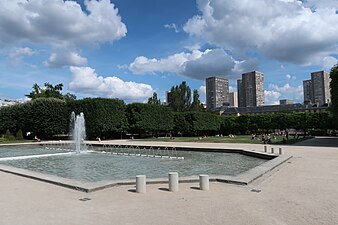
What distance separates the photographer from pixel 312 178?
948 cm

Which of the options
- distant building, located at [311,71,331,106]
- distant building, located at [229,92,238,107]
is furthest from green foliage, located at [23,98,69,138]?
distant building, located at [229,92,238,107]

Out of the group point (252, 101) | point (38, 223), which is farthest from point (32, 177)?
point (252, 101)

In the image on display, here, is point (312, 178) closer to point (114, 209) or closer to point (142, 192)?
point (142, 192)

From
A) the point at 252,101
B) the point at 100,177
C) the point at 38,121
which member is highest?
the point at 252,101

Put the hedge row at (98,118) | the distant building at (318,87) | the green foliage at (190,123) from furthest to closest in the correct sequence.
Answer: the distant building at (318,87) < the green foliage at (190,123) < the hedge row at (98,118)

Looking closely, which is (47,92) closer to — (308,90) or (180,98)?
(180,98)

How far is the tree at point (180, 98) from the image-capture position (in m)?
76.9

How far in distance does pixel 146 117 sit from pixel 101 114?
8403mm

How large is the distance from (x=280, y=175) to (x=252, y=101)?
14732cm

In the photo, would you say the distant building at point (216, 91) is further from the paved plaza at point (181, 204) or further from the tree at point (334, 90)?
the paved plaza at point (181, 204)

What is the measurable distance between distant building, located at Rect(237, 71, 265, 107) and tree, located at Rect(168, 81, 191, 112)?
7900 centimetres

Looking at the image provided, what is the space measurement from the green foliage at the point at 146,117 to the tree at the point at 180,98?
22.5 meters

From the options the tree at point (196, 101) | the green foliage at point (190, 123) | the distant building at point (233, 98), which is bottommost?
the green foliage at point (190, 123)

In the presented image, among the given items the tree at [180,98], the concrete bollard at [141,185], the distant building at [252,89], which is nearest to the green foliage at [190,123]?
the tree at [180,98]
